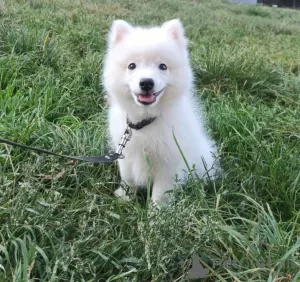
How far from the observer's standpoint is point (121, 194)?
8.88ft

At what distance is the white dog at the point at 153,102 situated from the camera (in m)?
2.39

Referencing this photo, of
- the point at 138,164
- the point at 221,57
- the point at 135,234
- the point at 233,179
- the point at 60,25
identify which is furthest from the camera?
Answer: the point at 60,25

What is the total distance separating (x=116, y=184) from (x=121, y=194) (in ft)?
Result: 0.55

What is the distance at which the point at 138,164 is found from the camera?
2.61m

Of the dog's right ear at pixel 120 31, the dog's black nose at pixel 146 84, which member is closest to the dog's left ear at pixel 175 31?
the dog's right ear at pixel 120 31

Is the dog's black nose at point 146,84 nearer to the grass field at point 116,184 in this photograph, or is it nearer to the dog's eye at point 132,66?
the dog's eye at point 132,66

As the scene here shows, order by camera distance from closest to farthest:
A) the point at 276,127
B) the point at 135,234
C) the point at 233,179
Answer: the point at 135,234
the point at 233,179
the point at 276,127

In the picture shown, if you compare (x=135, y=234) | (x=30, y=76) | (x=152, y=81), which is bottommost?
(x=135, y=234)

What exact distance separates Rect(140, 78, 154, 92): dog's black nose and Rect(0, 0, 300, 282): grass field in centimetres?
62

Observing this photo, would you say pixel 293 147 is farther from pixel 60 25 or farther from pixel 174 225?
pixel 60 25

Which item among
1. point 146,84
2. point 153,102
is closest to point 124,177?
point 153,102

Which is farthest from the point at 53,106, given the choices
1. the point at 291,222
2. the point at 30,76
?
the point at 291,222

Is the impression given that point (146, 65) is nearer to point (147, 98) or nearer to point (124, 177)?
point (147, 98)

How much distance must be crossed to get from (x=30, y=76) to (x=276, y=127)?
2204 millimetres
